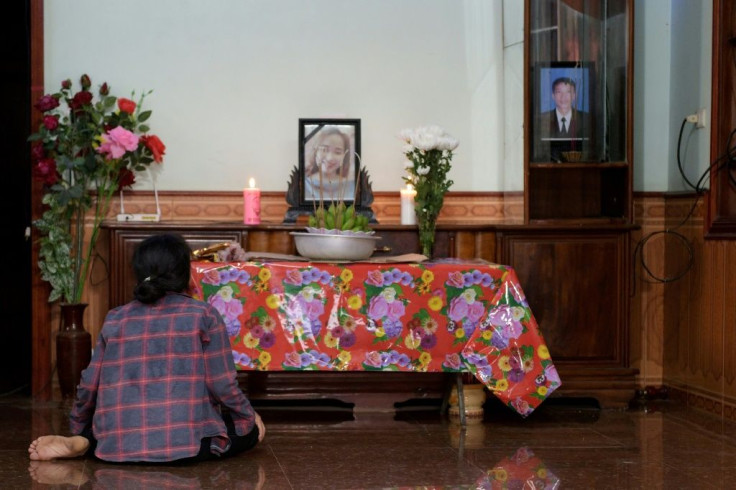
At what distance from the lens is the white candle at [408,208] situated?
4.83 m

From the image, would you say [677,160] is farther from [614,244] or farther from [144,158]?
[144,158]

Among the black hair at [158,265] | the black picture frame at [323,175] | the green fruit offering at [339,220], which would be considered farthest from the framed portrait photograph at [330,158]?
the black hair at [158,265]

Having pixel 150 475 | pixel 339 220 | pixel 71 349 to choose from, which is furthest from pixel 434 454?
pixel 71 349

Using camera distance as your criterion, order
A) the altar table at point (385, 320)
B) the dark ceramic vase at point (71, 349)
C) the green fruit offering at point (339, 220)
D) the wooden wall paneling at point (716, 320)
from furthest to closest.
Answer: the dark ceramic vase at point (71, 349), the wooden wall paneling at point (716, 320), the green fruit offering at point (339, 220), the altar table at point (385, 320)

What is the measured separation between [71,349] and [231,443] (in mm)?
1498

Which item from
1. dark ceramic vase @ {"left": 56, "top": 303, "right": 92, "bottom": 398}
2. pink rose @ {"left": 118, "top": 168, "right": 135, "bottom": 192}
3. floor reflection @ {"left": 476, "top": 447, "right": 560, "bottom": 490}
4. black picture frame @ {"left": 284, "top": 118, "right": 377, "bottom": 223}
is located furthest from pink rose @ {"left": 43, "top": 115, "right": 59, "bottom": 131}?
floor reflection @ {"left": 476, "top": 447, "right": 560, "bottom": 490}

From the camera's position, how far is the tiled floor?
3219 millimetres

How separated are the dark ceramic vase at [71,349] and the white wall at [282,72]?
802mm

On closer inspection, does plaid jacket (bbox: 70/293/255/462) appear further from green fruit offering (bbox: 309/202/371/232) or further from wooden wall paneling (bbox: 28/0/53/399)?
wooden wall paneling (bbox: 28/0/53/399)

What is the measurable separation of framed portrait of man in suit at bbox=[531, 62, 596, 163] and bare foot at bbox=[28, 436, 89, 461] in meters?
2.51

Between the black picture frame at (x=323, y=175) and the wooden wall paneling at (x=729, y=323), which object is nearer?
the wooden wall paneling at (x=729, y=323)

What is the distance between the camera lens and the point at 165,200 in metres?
5.03

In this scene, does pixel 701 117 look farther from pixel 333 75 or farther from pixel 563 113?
pixel 333 75

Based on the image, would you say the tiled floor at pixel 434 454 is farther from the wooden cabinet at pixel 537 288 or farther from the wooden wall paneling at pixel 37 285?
the wooden wall paneling at pixel 37 285
